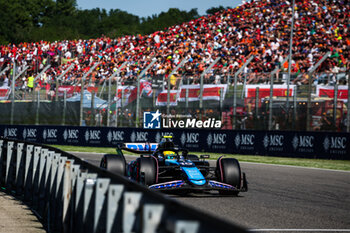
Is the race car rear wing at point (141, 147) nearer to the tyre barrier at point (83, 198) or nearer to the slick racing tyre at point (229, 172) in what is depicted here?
the slick racing tyre at point (229, 172)

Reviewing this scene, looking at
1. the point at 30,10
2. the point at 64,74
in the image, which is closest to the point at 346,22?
the point at 64,74

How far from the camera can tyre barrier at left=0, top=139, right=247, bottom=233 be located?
2857 millimetres

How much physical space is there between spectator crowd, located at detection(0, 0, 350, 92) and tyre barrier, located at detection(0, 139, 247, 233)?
49.1 feet

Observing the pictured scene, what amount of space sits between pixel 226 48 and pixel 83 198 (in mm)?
27287

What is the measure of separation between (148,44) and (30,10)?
2411 inches

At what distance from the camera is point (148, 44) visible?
3634 centimetres

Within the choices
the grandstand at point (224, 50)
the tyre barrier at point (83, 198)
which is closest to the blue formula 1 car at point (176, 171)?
the tyre barrier at point (83, 198)

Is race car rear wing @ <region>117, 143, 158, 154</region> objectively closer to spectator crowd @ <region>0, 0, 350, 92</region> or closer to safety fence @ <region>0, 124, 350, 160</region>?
safety fence @ <region>0, 124, 350, 160</region>

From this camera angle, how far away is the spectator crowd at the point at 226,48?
28.4m

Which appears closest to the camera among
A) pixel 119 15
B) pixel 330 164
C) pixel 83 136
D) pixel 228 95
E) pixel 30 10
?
pixel 330 164

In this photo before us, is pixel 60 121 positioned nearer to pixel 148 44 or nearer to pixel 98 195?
pixel 148 44

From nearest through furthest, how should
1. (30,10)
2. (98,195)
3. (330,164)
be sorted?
(98,195) < (330,164) < (30,10)

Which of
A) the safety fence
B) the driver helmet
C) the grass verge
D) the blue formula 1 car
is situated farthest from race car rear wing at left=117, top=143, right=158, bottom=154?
the grass verge

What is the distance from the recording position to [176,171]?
34.9ft
